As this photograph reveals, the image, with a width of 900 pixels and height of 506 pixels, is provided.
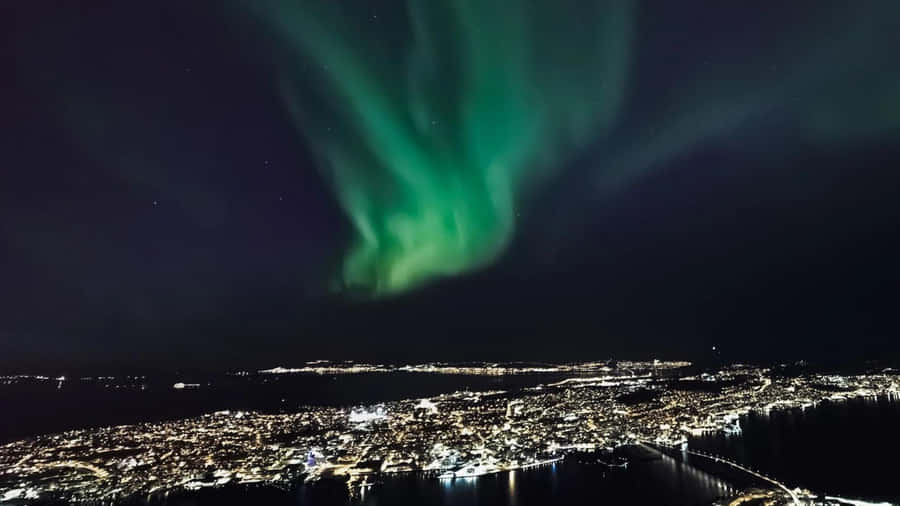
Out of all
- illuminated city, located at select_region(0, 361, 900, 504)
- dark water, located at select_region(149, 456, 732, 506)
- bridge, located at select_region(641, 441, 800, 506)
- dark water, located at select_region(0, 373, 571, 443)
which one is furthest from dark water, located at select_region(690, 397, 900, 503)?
dark water, located at select_region(0, 373, 571, 443)

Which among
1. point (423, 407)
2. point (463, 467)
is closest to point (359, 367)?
point (423, 407)

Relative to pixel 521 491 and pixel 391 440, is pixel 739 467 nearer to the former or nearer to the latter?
pixel 521 491

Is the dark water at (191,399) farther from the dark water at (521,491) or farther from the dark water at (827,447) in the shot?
the dark water at (827,447)

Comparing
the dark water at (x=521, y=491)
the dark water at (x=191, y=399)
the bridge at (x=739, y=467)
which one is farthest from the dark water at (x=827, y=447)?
the dark water at (x=191, y=399)

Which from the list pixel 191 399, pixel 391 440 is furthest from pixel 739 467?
pixel 191 399

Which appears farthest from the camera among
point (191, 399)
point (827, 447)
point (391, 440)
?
point (191, 399)

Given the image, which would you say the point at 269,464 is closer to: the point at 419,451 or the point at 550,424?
the point at 419,451
